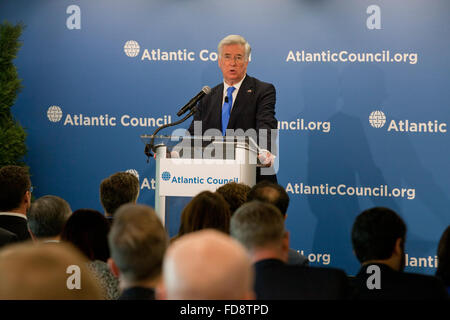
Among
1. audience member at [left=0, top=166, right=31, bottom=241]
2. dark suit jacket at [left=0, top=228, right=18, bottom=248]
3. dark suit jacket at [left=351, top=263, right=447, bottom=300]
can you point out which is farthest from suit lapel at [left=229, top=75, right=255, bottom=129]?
dark suit jacket at [left=351, top=263, right=447, bottom=300]

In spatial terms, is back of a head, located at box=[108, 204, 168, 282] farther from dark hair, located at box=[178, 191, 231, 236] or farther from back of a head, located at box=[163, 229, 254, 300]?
dark hair, located at box=[178, 191, 231, 236]

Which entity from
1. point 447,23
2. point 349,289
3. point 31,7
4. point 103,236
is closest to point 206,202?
point 103,236

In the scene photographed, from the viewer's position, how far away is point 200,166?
416 centimetres

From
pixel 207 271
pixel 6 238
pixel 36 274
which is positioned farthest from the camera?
pixel 6 238

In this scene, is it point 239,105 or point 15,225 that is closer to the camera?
point 15,225

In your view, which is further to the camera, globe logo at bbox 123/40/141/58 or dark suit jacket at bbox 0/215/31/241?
globe logo at bbox 123/40/141/58

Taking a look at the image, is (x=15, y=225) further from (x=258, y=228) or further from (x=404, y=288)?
(x=404, y=288)

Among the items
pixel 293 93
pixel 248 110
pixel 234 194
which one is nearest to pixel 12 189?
pixel 234 194

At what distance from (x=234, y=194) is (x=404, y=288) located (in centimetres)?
148

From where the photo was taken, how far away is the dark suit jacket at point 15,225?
12.9 ft

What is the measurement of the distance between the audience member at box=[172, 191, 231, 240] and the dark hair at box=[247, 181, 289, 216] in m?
0.69

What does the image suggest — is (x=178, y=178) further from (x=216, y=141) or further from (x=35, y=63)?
(x=35, y=63)

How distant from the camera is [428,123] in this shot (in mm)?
6254

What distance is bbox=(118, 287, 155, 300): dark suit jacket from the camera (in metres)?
1.95
